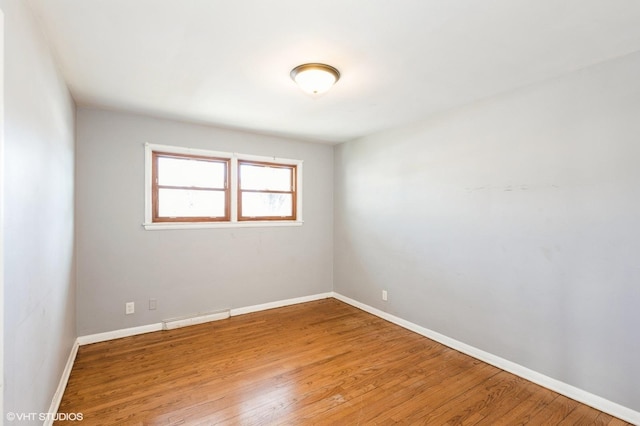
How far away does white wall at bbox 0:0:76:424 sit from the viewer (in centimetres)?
130

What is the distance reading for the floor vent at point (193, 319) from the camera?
11.6 ft

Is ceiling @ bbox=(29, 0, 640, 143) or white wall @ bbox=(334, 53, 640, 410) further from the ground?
ceiling @ bbox=(29, 0, 640, 143)

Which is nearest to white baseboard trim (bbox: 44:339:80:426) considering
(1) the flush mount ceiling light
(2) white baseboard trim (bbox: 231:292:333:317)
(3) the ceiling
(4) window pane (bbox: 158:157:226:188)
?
(2) white baseboard trim (bbox: 231:292:333:317)

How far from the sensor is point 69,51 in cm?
207

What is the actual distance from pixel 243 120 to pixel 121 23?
6.00ft

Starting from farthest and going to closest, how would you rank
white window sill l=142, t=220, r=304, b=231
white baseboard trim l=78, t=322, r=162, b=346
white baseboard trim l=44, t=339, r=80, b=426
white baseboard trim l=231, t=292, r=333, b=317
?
white baseboard trim l=231, t=292, r=333, b=317 → white window sill l=142, t=220, r=304, b=231 → white baseboard trim l=78, t=322, r=162, b=346 → white baseboard trim l=44, t=339, r=80, b=426

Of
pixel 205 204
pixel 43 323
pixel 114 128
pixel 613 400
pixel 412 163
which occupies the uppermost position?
pixel 114 128

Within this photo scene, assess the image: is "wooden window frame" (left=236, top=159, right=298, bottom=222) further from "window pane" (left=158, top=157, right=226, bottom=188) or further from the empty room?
"window pane" (left=158, top=157, right=226, bottom=188)

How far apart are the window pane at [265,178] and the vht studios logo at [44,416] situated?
2.78 metres

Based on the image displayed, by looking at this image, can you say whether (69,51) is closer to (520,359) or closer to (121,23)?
(121,23)

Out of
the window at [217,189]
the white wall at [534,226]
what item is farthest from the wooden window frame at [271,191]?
the white wall at [534,226]

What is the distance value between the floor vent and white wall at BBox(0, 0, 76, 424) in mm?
1164

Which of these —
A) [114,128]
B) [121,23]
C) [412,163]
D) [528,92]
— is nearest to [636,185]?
[528,92]

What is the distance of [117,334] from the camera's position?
330 cm
